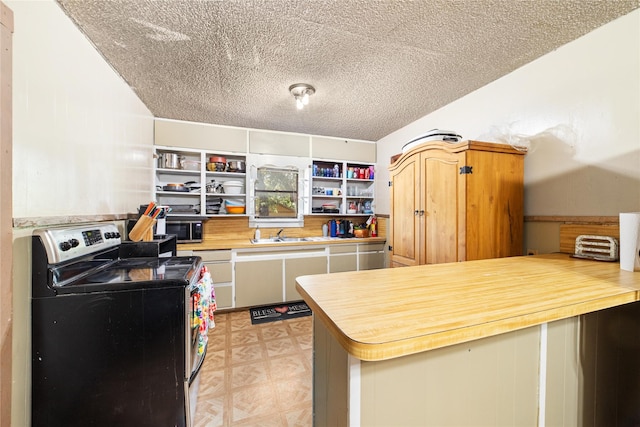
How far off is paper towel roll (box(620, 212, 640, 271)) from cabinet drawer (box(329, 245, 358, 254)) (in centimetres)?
257

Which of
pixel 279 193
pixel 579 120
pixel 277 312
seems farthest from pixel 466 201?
pixel 279 193

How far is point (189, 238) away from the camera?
3025mm

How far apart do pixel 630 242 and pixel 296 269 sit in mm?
2814

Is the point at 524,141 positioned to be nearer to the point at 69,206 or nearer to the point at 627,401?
the point at 627,401

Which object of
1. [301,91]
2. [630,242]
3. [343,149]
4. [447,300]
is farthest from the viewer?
[343,149]

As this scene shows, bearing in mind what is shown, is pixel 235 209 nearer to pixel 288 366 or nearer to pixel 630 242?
pixel 288 366

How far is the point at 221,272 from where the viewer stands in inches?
116

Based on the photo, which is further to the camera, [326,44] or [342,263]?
[342,263]

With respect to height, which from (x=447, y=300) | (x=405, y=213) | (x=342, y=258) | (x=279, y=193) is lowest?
(x=342, y=258)

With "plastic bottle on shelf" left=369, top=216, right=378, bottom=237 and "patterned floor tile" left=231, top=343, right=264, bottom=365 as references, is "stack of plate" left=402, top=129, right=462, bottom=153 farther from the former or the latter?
"patterned floor tile" left=231, top=343, right=264, bottom=365

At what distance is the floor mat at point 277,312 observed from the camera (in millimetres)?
2867

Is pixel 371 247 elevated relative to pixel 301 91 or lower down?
lower down

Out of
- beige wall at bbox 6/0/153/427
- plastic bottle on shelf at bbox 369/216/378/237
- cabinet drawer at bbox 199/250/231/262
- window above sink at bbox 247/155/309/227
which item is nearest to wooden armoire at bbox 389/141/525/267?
plastic bottle on shelf at bbox 369/216/378/237

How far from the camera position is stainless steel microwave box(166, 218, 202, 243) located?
295 centimetres
